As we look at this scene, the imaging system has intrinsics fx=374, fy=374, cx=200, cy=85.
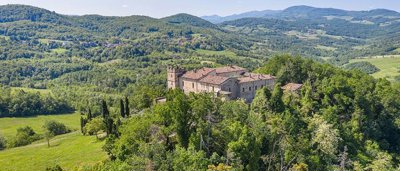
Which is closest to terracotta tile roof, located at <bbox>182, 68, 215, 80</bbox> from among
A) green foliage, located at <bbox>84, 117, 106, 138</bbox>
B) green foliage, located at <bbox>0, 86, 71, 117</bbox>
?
green foliage, located at <bbox>84, 117, 106, 138</bbox>

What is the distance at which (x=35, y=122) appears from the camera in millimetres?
153250

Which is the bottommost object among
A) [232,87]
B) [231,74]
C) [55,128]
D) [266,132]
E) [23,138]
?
[55,128]

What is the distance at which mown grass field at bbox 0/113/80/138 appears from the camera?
139 metres

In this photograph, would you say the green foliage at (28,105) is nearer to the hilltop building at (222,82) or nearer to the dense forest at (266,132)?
the dense forest at (266,132)

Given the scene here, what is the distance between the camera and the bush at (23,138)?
359 ft

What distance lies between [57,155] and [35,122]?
256 feet

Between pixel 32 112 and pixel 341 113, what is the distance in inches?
5200

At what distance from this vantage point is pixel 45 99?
174000mm

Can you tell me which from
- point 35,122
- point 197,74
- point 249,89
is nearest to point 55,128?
point 35,122

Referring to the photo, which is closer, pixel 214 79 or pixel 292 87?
pixel 214 79

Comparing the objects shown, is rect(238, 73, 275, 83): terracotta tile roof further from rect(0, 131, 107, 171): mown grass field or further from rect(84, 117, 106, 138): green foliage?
rect(0, 131, 107, 171): mown grass field

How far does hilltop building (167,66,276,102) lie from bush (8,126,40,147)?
47.8m

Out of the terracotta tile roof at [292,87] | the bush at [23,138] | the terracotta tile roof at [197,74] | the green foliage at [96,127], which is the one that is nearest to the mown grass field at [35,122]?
the bush at [23,138]

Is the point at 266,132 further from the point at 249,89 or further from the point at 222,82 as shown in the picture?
the point at 249,89
